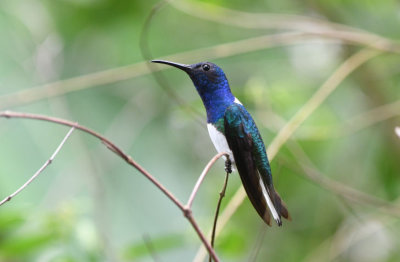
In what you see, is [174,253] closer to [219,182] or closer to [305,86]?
[219,182]

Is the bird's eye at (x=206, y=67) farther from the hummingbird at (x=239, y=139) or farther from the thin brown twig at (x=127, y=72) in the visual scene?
the thin brown twig at (x=127, y=72)

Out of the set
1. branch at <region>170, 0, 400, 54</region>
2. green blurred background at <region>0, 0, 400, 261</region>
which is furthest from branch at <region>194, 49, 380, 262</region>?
green blurred background at <region>0, 0, 400, 261</region>

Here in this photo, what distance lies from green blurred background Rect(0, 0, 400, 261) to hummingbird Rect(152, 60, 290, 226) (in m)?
0.84

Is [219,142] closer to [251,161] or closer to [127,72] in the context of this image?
[251,161]

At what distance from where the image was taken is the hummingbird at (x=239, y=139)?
51.1 inches

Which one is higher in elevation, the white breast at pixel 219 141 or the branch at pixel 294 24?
the branch at pixel 294 24

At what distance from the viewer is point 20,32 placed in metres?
3.71

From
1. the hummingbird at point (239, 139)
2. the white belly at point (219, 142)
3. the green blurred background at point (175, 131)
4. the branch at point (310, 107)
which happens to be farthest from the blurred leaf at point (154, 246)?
the white belly at point (219, 142)

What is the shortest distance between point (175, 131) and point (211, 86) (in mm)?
1902

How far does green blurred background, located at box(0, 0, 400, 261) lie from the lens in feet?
9.32

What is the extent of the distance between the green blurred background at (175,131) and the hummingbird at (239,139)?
0.84 meters

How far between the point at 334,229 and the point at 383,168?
1.38 ft

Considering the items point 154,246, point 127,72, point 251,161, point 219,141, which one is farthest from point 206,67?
point 127,72

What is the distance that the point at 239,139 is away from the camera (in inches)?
60.4
